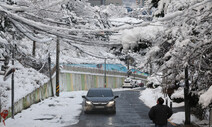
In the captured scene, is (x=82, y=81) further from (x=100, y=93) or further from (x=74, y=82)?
(x=100, y=93)

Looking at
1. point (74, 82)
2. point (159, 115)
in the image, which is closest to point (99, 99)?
point (159, 115)

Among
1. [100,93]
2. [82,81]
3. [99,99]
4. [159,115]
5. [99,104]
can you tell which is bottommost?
[82,81]

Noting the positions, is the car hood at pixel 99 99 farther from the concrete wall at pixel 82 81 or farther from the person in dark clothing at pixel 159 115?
the concrete wall at pixel 82 81

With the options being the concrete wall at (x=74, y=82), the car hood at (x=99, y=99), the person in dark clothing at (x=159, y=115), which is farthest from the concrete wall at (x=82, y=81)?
the person in dark clothing at (x=159, y=115)

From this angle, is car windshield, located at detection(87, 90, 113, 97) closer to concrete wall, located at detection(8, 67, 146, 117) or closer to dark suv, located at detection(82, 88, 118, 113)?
dark suv, located at detection(82, 88, 118, 113)

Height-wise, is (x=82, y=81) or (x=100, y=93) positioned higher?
(x=100, y=93)

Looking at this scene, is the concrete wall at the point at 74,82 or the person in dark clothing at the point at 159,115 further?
the concrete wall at the point at 74,82

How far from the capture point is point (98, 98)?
2286 cm

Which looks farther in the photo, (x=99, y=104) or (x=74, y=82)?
(x=74, y=82)

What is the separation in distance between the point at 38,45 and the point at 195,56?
4251 centimetres

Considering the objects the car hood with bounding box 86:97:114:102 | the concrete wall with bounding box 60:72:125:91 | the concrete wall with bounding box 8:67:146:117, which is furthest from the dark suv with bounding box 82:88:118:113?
the concrete wall with bounding box 60:72:125:91

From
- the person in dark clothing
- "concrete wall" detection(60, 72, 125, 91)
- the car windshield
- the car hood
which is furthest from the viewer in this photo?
"concrete wall" detection(60, 72, 125, 91)

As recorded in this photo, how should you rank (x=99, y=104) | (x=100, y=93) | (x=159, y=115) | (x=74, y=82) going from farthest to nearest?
(x=74, y=82)
(x=100, y=93)
(x=99, y=104)
(x=159, y=115)

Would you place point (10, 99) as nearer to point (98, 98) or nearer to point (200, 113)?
point (98, 98)
